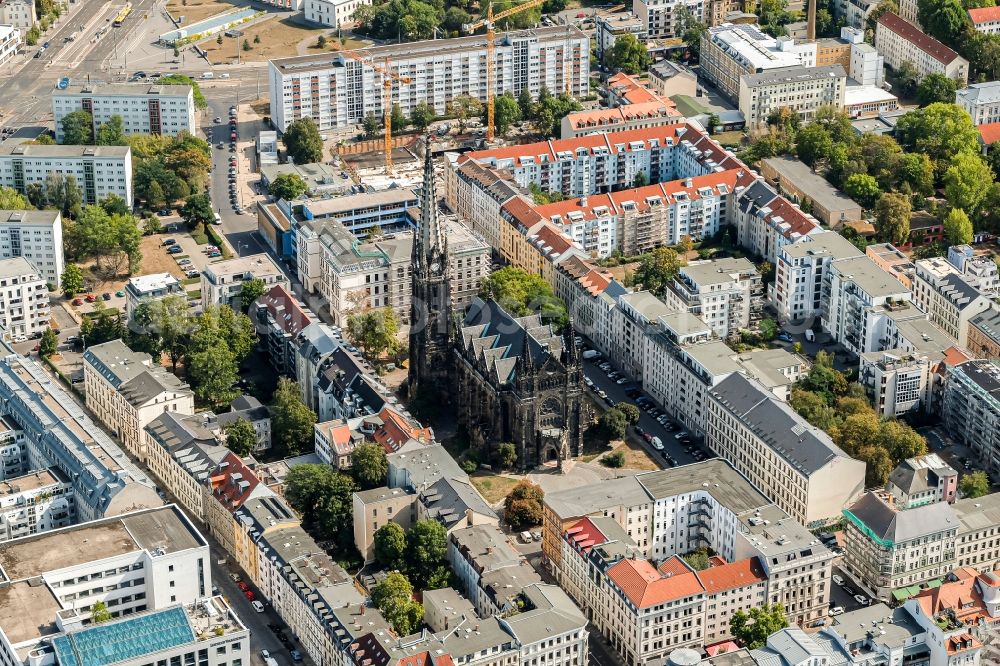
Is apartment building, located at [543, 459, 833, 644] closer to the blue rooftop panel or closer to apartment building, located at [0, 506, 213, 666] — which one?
apartment building, located at [0, 506, 213, 666]

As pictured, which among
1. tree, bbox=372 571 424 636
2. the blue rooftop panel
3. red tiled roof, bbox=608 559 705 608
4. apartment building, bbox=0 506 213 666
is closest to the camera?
the blue rooftop panel

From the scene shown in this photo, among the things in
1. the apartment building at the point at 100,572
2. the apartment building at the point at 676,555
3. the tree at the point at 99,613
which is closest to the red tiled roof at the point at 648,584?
the apartment building at the point at 676,555

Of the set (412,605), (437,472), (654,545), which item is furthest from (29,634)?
(654,545)

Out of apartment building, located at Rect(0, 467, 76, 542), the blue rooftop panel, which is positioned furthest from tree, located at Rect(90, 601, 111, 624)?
apartment building, located at Rect(0, 467, 76, 542)

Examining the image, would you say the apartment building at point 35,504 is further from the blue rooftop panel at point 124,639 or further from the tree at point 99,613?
the blue rooftop panel at point 124,639

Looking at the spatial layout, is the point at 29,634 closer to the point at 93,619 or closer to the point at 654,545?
the point at 93,619

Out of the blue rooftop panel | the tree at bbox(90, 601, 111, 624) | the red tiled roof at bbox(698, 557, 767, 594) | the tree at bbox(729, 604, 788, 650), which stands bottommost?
the tree at bbox(729, 604, 788, 650)

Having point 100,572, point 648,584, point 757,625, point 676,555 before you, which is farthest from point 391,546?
point 757,625
